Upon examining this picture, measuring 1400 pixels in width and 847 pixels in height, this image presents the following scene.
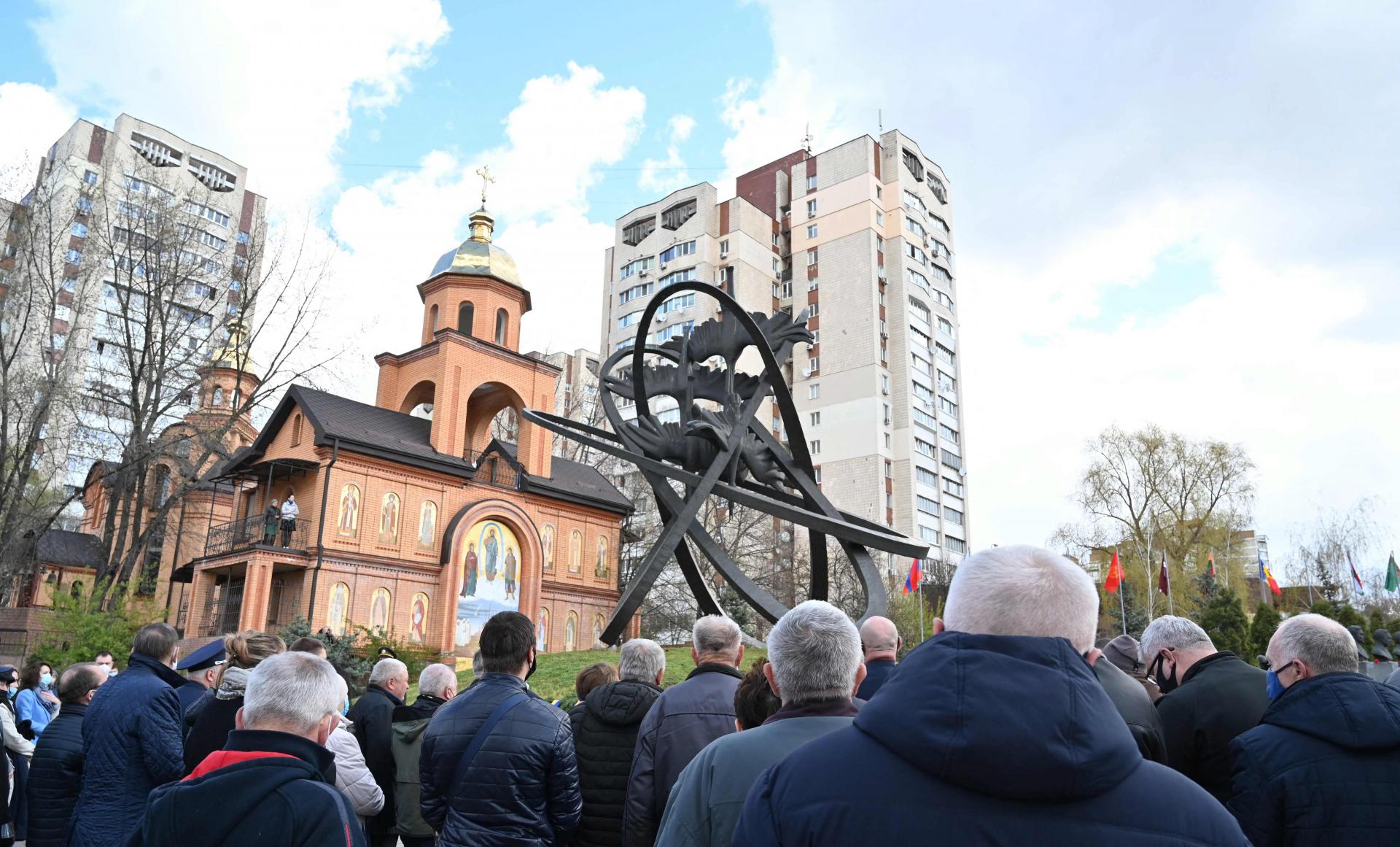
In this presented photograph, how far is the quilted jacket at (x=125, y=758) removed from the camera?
5074mm

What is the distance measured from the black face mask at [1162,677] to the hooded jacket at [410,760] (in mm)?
3939

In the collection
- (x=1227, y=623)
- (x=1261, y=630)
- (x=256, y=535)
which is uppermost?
(x=256, y=535)

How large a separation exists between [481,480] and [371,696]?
2889cm

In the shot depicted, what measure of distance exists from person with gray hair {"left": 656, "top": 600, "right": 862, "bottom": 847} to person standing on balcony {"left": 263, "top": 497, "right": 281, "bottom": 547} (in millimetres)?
29743

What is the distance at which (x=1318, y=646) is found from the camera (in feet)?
11.3

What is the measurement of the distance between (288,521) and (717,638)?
28.3 metres

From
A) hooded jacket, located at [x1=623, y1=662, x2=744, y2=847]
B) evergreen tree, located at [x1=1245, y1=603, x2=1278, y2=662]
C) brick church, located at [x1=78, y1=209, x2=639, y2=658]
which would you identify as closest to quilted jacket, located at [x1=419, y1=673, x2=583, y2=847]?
hooded jacket, located at [x1=623, y1=662, x2=744, y2=847]

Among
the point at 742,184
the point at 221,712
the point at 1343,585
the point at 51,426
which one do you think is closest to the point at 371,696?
the point at 221,712

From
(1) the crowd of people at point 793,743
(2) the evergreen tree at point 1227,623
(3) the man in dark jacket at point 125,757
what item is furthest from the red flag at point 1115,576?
(3) the man in dark jacket at point 125,757

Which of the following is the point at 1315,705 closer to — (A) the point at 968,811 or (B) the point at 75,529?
(A) the point at 968,811

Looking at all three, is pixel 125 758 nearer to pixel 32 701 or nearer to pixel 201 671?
pixel 201 671

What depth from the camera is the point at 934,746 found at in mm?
1663

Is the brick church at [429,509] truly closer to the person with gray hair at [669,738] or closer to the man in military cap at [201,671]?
the man in military cap at [201,671]

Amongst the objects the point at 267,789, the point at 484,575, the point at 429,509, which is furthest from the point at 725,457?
the point at 484,575
